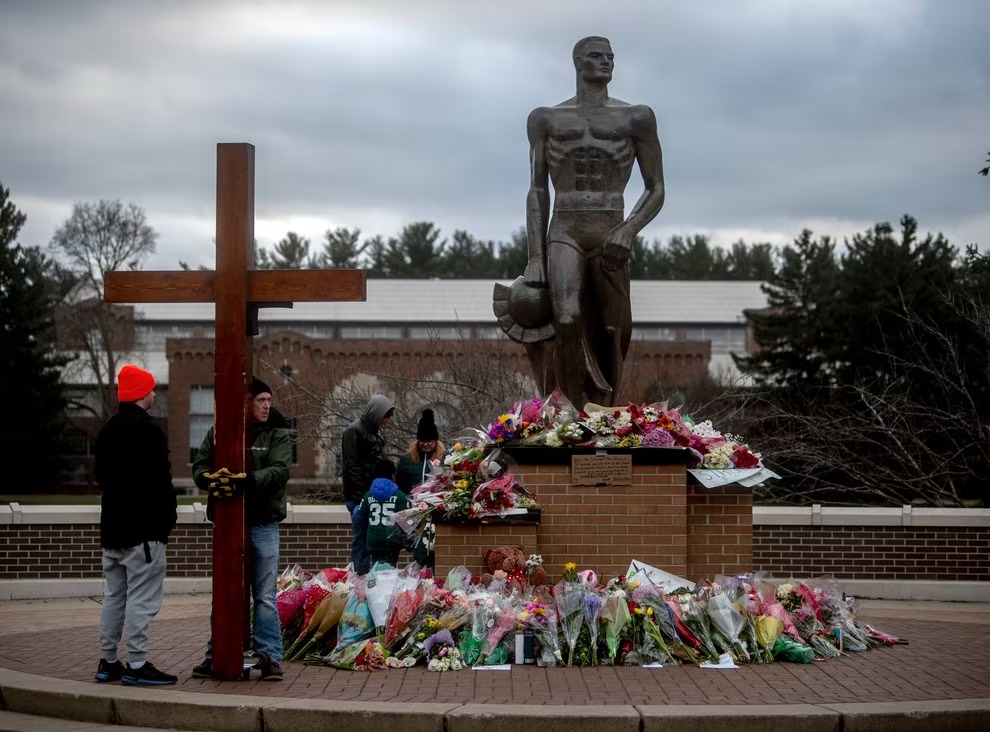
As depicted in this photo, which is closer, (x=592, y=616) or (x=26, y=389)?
(x=592, y=616)

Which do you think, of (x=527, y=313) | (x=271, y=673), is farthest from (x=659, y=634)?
(x=527, y=313)

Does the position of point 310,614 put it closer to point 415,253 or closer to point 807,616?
point 807,616

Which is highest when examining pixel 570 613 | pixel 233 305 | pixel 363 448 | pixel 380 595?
pixel 233 305

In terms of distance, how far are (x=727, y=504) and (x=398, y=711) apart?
432 cm

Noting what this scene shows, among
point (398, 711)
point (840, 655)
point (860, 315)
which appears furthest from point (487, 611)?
point (860, 315)

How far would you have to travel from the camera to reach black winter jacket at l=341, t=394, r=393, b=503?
11859 millimetres

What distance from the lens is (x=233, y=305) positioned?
8.48 m

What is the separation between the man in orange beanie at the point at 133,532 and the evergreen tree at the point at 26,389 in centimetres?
4339

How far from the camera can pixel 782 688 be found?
A: 333 inches

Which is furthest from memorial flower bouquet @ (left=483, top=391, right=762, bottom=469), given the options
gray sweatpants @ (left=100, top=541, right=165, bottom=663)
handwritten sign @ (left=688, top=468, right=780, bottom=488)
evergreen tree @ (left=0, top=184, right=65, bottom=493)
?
evergreen tree @ (left=0, top=184, right=65, bottom=493)

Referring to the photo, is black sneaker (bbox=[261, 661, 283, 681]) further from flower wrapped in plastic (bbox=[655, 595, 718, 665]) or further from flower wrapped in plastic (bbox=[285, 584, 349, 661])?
flower wrapped in plastic (bbox=[655, 595, 718, 665])

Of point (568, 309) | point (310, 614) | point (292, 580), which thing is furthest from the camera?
point (568, 309)

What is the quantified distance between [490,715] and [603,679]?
1.53 m

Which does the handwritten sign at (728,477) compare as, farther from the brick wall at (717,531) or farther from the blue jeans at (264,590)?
the blue jeans at (264,590)
